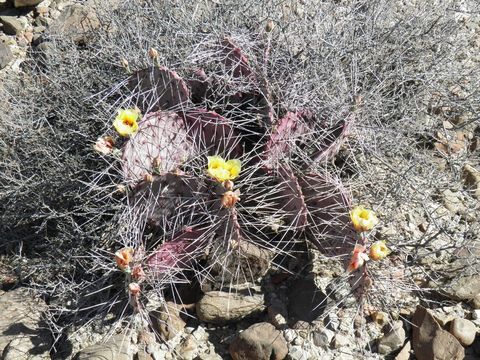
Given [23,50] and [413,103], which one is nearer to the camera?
[413,103]

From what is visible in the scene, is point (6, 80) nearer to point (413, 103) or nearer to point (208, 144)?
point (208, 144)

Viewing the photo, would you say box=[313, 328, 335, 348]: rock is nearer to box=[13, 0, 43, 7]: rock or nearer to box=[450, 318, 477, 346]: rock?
box=[450, 318, 477, 346]: rock

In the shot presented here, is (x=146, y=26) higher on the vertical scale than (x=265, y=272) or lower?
higher

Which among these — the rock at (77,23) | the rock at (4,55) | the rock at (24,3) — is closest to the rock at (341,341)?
the rock at (77,23)

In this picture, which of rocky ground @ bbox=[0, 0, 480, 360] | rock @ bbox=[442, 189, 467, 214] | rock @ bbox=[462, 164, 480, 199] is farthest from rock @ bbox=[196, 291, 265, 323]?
rock @ bbox=[462, 164, 480, 199]

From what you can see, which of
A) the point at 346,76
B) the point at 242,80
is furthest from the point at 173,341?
the point at 346,76

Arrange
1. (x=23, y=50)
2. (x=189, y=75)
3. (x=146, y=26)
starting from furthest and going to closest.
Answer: (x=23, y=50)
(x=146, y=26)
(x=189, y=75)

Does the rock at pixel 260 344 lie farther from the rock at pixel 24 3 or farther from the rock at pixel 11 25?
the rock at pixel 24 3

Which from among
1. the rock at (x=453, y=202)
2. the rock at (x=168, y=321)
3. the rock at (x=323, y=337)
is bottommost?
the rock at (x=168, y=321)
